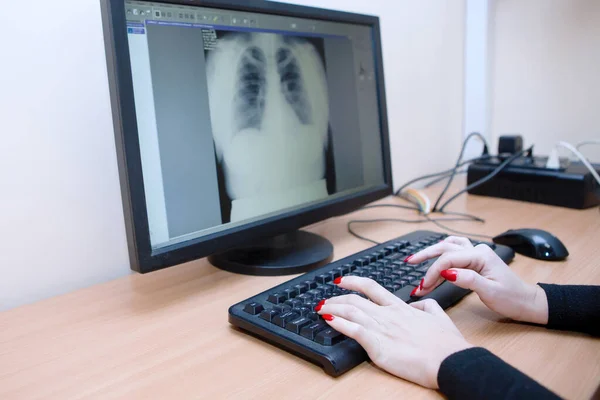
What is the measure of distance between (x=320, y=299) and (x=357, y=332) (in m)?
0.10

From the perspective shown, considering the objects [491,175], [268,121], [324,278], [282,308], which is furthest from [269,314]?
[491,175]

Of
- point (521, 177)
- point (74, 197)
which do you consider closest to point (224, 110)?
point (74, 197)

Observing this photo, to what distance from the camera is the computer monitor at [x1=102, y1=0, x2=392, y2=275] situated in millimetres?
634

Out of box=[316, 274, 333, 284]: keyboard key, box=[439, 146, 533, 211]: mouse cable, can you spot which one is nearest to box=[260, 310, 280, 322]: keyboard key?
box=[316, 274, 333, 284]: keyboard key

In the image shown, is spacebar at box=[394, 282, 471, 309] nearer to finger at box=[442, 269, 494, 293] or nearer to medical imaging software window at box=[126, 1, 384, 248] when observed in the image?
finger at box=[442, 269, 494, 293]

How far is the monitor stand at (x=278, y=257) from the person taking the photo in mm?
791

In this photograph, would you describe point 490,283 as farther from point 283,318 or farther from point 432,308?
point 283,318

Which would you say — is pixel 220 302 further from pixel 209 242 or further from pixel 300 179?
pixel 300 179

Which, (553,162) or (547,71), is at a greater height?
(547,71)

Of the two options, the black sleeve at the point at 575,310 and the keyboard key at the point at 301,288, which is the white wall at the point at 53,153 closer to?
the keyboard key at the point at 301,288

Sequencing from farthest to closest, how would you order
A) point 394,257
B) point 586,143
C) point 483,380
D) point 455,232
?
point 586,143, point 455,232, point 394,257, point 483,380

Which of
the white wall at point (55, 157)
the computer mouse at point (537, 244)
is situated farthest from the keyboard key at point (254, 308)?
the computer mouse at point (537, 244)

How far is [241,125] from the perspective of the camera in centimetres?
77

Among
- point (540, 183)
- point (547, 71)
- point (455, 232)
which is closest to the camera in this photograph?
point (455, 232)
